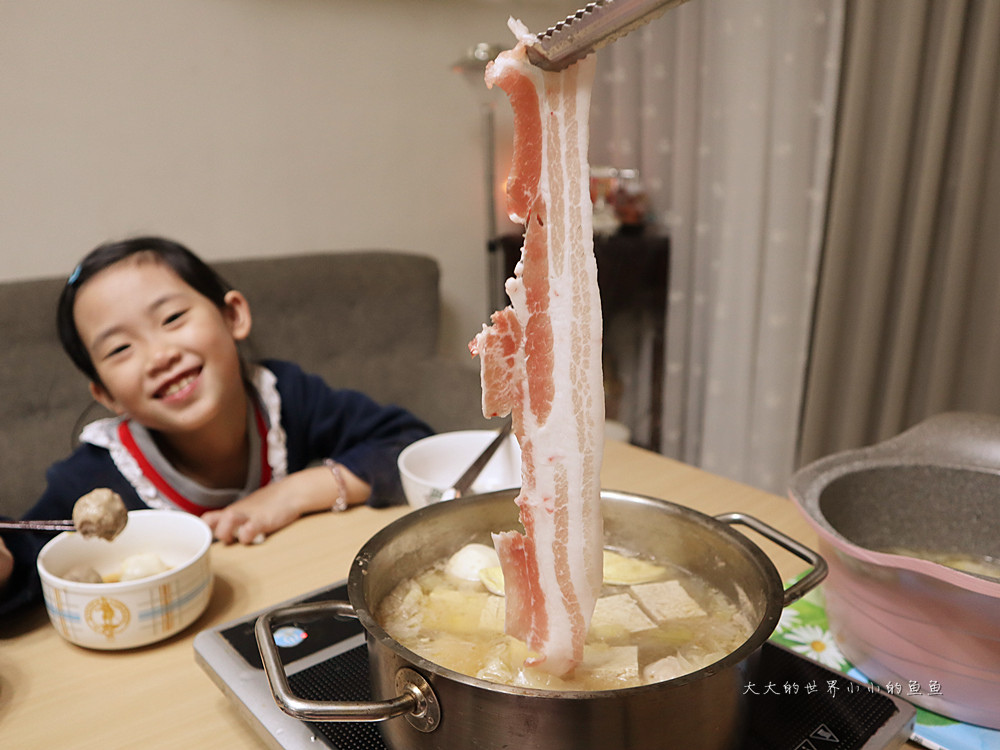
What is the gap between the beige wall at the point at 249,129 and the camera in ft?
5.98

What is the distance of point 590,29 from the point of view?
0.43 meters

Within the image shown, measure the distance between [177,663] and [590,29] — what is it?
0.78 meters

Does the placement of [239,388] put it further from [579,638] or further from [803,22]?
[803,22]

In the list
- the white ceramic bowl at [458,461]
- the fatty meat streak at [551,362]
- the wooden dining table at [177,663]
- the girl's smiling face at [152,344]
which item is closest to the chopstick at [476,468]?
the white ceramic bowl at [458,461]

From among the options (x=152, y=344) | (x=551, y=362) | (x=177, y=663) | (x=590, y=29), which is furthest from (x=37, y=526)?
(x=590, y=29)

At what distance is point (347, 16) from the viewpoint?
232cm

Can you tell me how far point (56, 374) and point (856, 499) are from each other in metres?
1.58

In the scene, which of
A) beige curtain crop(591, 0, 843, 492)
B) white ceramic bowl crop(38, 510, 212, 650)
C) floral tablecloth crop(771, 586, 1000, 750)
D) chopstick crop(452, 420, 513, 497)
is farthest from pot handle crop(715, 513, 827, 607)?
beige curtain crop(591, 0, 843, 492)

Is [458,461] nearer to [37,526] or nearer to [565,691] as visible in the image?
[37,526]

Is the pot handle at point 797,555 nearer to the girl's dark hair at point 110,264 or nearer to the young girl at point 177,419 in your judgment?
the young girl at point 177,419

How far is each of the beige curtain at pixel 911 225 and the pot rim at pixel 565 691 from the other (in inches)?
69.2

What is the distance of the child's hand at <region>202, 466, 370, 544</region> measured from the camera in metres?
1.11

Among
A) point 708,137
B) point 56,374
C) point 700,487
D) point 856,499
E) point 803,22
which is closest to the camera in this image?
point 856,499

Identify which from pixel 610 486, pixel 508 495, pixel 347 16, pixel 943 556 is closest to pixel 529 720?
pixel 508 495
